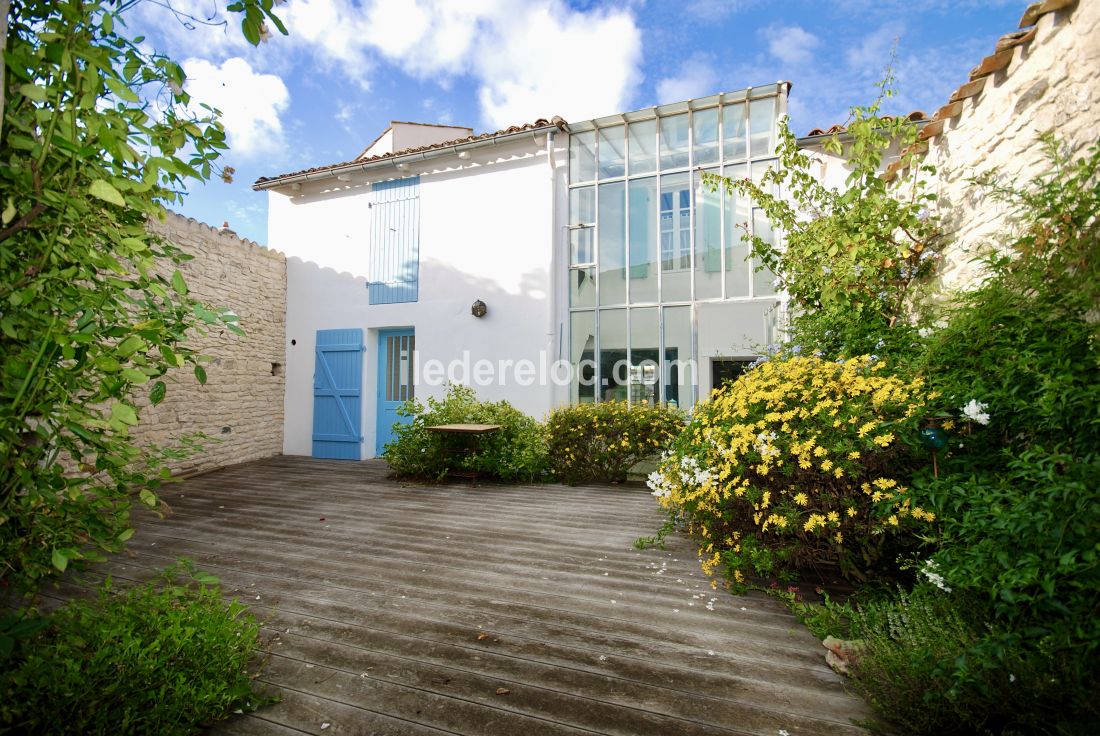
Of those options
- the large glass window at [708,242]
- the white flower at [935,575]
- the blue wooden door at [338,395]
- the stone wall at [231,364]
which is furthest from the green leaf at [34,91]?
the blue wooden door at [338,395]

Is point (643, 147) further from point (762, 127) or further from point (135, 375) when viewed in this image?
point (135, 375)

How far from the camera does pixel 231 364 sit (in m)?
7.61

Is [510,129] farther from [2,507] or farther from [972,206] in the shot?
[2,507]

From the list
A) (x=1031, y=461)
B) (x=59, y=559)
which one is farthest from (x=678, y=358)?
(x=59, y=559)

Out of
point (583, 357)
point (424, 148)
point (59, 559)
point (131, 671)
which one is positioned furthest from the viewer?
point (424, 148)

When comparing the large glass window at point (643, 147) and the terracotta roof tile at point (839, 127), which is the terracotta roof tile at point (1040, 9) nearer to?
the terracotta roof tile at point (839, 127)

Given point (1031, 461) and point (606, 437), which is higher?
point (1031, 461)

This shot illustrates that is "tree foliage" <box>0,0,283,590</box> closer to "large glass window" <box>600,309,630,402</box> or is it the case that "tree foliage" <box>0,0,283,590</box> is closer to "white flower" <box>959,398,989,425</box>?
"white flower" <box>959,398,989,425</box>

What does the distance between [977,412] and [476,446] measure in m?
5.50

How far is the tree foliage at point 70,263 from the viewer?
120 cm

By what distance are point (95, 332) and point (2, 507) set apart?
483mm

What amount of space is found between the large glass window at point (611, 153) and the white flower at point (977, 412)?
6136 millimetres

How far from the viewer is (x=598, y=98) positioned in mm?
7727

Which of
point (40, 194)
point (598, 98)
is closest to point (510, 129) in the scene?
point (598, 98)
